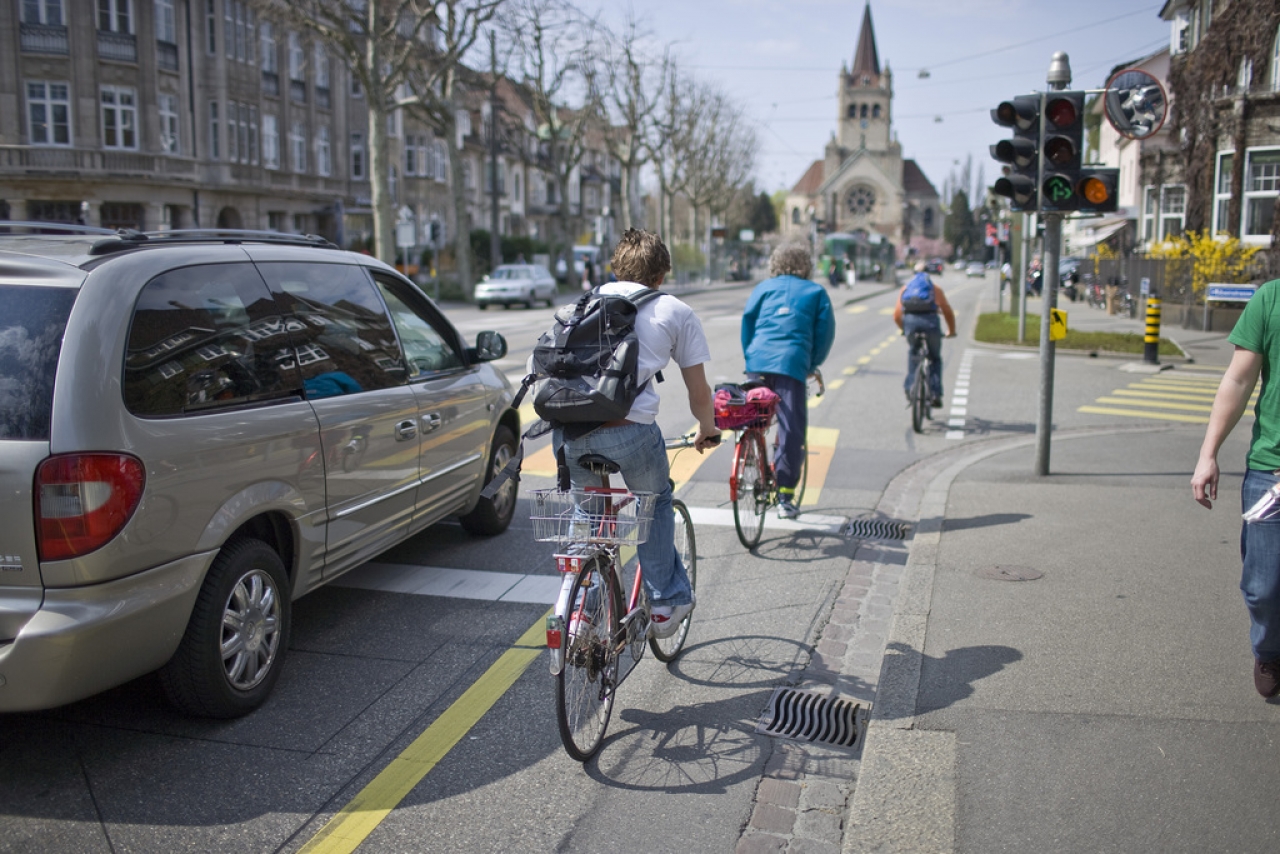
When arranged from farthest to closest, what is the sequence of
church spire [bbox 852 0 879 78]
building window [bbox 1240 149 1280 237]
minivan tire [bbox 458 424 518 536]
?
1. church spire [bbox 852 0 879 78]
2. building window [bbox 1240 149 1280 237]
3. minivan tire [bbox 458 424 518 536]

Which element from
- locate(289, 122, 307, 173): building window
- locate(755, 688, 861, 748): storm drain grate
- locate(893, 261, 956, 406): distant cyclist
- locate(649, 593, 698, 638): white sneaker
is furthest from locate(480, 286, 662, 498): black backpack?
locate(289, 122, 307, 173): building window

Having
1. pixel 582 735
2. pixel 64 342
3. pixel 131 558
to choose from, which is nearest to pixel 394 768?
pixel 582 735

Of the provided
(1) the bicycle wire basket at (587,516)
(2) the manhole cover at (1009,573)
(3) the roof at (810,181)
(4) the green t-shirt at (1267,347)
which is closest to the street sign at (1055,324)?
(2) the manhole cover at (1009,573)

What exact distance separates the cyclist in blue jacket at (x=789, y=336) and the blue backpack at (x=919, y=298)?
478 cm

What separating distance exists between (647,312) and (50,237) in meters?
2.40

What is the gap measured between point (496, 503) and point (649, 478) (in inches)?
117

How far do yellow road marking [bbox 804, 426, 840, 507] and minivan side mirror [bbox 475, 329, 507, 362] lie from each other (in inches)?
112

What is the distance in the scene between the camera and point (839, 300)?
161ft

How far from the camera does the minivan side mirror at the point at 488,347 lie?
646cm

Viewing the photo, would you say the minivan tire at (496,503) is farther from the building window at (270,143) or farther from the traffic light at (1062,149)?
the building window at (270,143)

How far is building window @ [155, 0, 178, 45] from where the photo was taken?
4050 cm

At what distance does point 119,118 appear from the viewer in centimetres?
3919

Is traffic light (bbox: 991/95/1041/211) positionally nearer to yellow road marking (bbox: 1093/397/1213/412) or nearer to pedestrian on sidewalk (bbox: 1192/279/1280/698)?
pedestrian on sidewalk (bbox: 1192/279/1280/698)

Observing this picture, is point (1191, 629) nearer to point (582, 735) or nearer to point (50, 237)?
point (582, 735)
